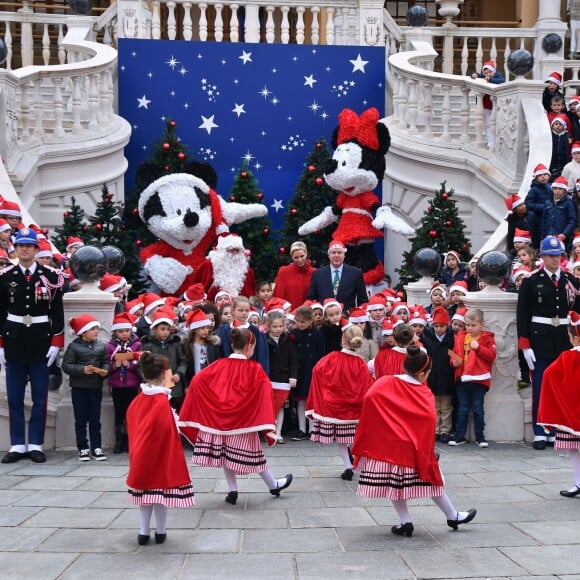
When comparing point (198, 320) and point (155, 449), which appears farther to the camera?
point (198, 320)

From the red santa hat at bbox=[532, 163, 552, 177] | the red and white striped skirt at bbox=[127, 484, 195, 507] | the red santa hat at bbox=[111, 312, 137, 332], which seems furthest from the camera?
the red santa hat at bbox=[532, 163, 552, 177]

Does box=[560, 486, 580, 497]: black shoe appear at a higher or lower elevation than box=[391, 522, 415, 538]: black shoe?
lower

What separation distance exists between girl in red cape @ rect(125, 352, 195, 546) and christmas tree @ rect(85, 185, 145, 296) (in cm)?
707

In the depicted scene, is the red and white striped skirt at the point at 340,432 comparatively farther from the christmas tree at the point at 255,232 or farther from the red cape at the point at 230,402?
the christmas tree at the point at 255,232

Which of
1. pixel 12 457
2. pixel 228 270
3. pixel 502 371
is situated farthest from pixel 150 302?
pixel 502 371

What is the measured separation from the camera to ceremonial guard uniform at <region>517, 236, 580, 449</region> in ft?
33.1

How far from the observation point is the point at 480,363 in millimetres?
10320

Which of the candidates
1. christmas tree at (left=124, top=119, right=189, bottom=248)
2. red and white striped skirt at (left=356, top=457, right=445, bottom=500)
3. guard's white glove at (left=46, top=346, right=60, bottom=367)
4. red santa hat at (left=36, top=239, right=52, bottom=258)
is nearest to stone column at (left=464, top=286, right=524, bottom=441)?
red and white striped skirt at (left=356, top=457, right=445, bottom=500)

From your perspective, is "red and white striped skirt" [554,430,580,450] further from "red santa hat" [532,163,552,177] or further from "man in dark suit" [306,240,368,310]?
"red santa hat" [532,163,552,177]

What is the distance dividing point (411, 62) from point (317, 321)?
24.6ft

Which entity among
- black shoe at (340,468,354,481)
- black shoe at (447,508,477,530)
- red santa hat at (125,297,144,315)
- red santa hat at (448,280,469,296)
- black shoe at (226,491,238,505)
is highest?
red santa hat at (448,280,469,296)

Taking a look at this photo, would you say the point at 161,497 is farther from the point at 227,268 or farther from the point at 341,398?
the point at 227,268

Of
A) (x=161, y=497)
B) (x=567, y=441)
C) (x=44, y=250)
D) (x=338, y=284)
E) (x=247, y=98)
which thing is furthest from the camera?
(x=247, y=98)

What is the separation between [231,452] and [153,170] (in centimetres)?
818
